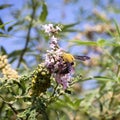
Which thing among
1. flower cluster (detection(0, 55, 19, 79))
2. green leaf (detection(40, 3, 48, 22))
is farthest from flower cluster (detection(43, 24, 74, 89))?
green leaf (detection(40, 3, 48, 22))

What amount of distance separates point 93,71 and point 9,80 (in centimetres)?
148

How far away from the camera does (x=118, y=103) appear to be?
5.88 ft

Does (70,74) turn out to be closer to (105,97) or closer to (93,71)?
(105,97)

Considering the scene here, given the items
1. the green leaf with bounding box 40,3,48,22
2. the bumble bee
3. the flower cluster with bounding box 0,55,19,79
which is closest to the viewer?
the bumble bee

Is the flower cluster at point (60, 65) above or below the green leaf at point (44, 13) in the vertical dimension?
below

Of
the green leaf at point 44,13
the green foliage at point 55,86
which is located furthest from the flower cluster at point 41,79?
the green leaf at point 44,13

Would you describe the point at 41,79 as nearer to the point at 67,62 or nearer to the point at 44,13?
the point at 67,62

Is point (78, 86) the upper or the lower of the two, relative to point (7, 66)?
lower

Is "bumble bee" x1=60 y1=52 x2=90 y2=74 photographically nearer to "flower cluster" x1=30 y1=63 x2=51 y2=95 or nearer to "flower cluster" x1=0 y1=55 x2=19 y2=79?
"flower cluster" x1=30 y1=63 x2=51 y2=95

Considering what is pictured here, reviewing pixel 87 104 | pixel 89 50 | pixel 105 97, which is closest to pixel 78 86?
pixel 89 50

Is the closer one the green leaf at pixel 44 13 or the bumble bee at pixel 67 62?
the bumble bee at pixel 67 62

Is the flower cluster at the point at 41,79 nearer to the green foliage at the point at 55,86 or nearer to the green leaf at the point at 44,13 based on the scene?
the green foliage at the point at 55,86

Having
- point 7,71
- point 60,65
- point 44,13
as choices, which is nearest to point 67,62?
point 60,65

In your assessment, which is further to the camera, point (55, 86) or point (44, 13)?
point (44, 13)
